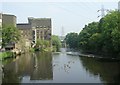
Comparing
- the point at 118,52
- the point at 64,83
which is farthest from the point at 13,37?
the point at 64,83

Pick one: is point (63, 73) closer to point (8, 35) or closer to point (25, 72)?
point (25, 72)

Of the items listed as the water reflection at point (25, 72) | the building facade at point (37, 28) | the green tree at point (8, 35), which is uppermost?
the building facade at point (37, 28)

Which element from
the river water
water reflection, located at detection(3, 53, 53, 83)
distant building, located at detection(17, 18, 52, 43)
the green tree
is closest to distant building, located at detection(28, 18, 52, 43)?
distant building, located at detection(17, 18, 52, 43)

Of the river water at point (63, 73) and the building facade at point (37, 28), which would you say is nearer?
the river water at point (63, 73)

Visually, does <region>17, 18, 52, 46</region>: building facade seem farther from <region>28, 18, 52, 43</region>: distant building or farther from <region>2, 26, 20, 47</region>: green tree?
<region>2, 26, 20, 47</region>: green tree

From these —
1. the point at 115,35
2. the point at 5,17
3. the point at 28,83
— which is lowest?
the point at 28,83

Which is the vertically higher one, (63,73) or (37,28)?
(37,28)

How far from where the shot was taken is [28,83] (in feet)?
70.3

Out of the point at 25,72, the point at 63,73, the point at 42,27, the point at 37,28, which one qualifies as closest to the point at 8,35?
the point at 25,72

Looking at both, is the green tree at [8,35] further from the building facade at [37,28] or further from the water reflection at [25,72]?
the building facade at [37,28]

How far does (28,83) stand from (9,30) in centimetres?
3174

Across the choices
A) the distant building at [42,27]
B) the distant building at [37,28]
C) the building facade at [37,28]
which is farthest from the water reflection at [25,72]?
the distant building at [42,27]

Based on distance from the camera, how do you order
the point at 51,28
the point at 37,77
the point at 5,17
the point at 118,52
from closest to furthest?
the point at 37,77, the point at 118,52, the point at 5,17, the point at 51,28

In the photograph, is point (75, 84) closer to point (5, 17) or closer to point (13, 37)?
point (13, 37)
